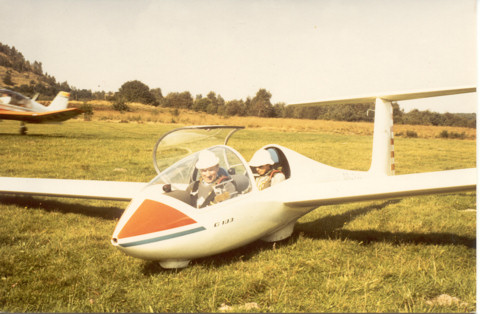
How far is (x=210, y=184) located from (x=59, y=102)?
18.2m

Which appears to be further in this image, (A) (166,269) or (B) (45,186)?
(B) (45,186)

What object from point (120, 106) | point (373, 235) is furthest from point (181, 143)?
point (120, 106)

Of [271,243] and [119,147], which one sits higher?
[119,147]

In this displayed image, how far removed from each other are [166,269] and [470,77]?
4.88m

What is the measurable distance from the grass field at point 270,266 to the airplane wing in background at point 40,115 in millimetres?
11156

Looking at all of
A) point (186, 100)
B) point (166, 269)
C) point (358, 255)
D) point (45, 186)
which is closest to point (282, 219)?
point (358, 255)

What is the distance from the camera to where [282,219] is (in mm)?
4914

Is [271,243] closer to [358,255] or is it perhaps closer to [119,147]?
[358,255]

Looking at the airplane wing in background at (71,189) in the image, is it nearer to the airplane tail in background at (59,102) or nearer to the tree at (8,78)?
the tree at (8,78)

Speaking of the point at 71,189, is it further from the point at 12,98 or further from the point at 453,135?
the point at 12,98

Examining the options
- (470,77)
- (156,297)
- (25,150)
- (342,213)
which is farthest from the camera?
(25,150)

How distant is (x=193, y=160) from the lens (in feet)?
15.0

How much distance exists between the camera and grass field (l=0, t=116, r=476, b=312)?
3486mm

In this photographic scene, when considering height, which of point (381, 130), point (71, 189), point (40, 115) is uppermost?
point (40, 115)
